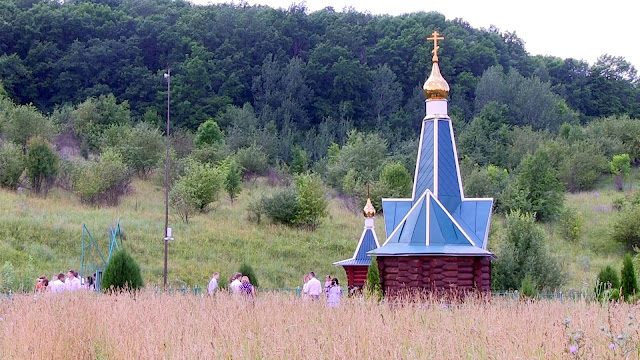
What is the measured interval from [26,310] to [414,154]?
49244 mm

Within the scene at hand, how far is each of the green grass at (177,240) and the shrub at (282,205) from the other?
0.69 metres

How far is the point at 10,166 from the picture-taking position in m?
37.2

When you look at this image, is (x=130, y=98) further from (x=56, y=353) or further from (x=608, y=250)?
(x=56, y=353)

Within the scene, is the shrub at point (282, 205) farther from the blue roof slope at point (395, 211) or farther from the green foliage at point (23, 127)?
the blue roof slope at point (395, 211)

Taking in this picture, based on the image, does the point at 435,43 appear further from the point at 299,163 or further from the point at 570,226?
the point at 299,163

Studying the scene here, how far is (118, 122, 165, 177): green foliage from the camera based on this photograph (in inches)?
1797

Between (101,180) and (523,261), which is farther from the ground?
(101,180)

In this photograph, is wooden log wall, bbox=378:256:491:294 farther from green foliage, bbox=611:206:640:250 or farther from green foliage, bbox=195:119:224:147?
green foliage, bbox=195:119:224:147

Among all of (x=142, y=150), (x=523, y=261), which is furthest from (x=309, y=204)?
(x=142, y=150)

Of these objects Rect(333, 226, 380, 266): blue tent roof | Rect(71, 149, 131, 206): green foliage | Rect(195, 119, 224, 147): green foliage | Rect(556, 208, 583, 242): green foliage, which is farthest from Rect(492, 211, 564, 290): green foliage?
Rect(195, 119, 224, 147): green foliage

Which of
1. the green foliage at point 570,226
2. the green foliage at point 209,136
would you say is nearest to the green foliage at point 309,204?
the green foliage at point 570,226

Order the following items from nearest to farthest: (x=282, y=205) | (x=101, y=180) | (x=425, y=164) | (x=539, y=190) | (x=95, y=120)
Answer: (x=425, y=164)
(x=282, y=205)
(x=101, y=180)
(x=539, y=190)
(x=95, y=120)

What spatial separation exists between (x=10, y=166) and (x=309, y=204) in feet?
45.0

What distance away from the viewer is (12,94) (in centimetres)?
6397
